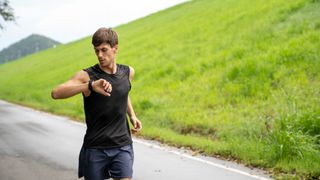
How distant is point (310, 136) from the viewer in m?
9.16

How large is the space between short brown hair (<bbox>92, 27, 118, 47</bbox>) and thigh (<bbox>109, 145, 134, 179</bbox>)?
953 millimetres

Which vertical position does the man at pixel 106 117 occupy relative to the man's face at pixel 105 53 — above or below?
below

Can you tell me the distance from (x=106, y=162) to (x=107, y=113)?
0.46 m

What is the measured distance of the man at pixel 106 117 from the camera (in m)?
4.23

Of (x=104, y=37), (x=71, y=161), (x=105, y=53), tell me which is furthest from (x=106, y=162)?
(x=71, y=161)

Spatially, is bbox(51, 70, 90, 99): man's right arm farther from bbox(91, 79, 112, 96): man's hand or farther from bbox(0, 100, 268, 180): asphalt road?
bbox(0, 100, 268, 180): asphalt road

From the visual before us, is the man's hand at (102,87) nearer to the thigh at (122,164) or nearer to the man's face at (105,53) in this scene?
the man's face at (105,53)

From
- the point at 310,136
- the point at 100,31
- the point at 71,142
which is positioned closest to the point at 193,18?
→ the point at 71,142

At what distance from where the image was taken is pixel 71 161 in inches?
381

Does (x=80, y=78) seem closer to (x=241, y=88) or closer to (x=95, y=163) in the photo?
(x=95, y=163)

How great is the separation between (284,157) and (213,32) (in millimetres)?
18788

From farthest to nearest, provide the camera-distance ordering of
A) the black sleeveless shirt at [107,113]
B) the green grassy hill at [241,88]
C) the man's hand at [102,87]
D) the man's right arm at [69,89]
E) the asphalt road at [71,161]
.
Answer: the green grassy hill at [241,88]
the asphalt road at [71,161]
the black sleeveless shirt at [107,113]
the man's right arm at [69,89]
the man's hand at [102,87]

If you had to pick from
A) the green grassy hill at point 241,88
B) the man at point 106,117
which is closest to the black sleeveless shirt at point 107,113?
the man at point 106,117

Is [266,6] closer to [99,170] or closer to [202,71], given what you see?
[202,71]
